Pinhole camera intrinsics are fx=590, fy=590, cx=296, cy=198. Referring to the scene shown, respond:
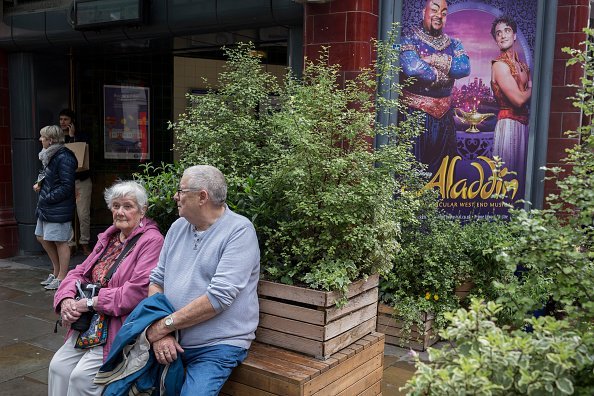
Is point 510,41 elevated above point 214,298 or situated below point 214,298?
above

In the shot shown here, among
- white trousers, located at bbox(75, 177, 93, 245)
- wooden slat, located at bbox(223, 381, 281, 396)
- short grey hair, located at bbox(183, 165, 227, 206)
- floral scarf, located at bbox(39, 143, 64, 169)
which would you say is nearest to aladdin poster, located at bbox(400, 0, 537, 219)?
short grey hair, located at bbox(183, 165, 227, 206)

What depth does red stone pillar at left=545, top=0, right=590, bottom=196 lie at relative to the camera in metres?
5.70

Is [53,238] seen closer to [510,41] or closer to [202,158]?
[202,158]

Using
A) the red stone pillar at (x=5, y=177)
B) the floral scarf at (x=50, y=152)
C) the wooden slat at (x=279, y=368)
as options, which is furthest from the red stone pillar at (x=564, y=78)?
the red stone pillar at (x=5, y=177)

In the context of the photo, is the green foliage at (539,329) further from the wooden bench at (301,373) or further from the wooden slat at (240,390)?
the wooden slat at (240,390)

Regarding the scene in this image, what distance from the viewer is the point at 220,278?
2.86 m

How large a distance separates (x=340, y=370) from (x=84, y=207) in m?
5.91

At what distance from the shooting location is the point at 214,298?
2854 mm

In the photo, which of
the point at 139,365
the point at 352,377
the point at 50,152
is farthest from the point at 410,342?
the point at 50,152

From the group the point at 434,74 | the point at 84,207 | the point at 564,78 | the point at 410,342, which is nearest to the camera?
the point at 410,342

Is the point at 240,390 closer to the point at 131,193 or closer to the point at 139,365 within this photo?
the point at 139,365

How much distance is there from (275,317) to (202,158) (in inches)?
47.6

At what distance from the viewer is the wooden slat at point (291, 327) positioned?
300cm

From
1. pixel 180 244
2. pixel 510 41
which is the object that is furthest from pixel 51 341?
pixel 510 41
